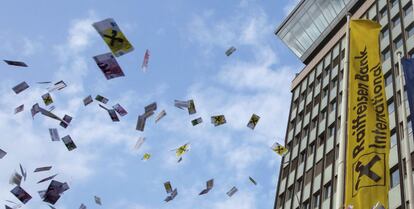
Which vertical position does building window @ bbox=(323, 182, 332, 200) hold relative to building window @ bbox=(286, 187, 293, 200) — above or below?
below

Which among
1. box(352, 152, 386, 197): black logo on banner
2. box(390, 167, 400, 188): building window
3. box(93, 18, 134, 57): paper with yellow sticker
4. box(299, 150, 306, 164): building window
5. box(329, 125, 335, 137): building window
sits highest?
box(329, 125, 335, 137): building window

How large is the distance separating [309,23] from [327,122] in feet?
65.9

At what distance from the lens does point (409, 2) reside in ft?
140

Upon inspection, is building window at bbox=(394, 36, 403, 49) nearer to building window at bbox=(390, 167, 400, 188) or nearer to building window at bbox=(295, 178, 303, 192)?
building window at bbox=(295, 178, 303, 192)

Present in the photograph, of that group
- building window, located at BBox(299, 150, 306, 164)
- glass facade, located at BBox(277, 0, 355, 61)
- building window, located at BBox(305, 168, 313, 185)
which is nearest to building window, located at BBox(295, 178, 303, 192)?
building window, located at BBox(305, 168, 313, 185)

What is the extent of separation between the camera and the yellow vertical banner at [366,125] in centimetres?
1241

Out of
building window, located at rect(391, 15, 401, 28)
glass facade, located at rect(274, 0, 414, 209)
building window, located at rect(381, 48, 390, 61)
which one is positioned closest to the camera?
glass facade, located at rect(274, 0, 414, 209)

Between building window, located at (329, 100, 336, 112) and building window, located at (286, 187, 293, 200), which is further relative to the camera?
building window, located at (329, 100, 336, 112)

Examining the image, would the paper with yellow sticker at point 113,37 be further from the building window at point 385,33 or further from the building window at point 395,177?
the building window at point 385,33

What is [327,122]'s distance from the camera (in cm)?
4381

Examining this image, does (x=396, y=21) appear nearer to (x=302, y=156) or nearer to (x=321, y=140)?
(x=321, y=140)

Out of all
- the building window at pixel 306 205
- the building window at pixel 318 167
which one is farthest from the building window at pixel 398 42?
the building window at pixel 306 205

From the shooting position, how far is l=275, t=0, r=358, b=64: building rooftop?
57.3 meters

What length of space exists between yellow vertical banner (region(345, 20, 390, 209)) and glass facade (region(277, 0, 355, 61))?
1597 inches
